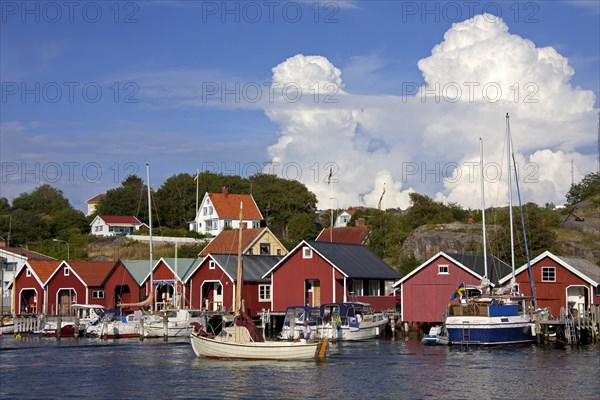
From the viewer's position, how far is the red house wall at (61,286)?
82125 millimetres

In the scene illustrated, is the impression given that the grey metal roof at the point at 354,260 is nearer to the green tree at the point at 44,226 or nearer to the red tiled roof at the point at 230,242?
the red tiled roof at the point at 230,242

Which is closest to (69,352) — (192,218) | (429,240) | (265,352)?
(265,352)

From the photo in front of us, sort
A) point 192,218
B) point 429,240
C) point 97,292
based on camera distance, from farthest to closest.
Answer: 1. point 192,218
2. point 429,240
3. point 97,292

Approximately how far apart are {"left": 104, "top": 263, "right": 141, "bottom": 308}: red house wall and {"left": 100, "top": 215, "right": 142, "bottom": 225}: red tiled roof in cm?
5074

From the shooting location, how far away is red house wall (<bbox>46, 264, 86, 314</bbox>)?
3233 inches

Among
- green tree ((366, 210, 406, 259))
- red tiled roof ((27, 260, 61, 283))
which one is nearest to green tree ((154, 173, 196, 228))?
green tree ((366, 210, 406, 259))

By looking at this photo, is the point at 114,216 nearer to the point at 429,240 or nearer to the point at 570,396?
the point at 429,240

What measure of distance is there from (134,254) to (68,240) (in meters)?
14.9

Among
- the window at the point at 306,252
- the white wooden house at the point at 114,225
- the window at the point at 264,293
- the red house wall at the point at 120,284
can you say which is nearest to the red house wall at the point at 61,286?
the red house wall at the point at 120,284

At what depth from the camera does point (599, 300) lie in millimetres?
60062

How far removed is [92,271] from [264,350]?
42955 mm

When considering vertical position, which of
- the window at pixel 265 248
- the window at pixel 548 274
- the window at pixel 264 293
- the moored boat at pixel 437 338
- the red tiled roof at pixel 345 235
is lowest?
the moored boat at pixel 437 338

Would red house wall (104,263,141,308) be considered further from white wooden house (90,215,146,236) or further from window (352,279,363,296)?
white wooden house (90,215,146,236)

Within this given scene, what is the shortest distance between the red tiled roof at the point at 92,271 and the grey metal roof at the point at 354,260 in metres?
24.1
